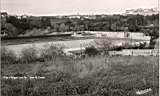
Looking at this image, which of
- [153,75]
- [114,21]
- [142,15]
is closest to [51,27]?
[114,21]

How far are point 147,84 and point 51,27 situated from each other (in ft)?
81.9

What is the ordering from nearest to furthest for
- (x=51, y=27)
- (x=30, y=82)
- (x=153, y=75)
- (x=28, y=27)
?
(x=30, y=82)
(x=153, y=75)
(x=28, y=27)
(x=51, y=27)

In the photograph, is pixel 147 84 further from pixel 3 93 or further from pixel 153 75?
pixel 3 93

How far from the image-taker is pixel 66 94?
3205 millimetres

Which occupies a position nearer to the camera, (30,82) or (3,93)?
(3,93)

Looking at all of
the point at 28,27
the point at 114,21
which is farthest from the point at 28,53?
the point at 114,21

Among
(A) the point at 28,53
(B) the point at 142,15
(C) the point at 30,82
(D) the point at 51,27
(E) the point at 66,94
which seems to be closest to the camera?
(E) the point at 66,94

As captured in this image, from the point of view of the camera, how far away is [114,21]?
33375 mm

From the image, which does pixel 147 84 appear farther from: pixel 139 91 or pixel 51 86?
pixel 51 86

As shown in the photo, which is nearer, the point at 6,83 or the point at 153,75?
the point at 6,83

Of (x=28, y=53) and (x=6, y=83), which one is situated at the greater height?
(x=6, y=83)

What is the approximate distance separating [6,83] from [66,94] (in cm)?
129

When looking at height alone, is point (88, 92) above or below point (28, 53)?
above

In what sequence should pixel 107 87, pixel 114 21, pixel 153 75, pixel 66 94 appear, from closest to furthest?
1. pixel 66 94
2. pixel 107 87
3. pixel 153 75
4. pixel 114 21
